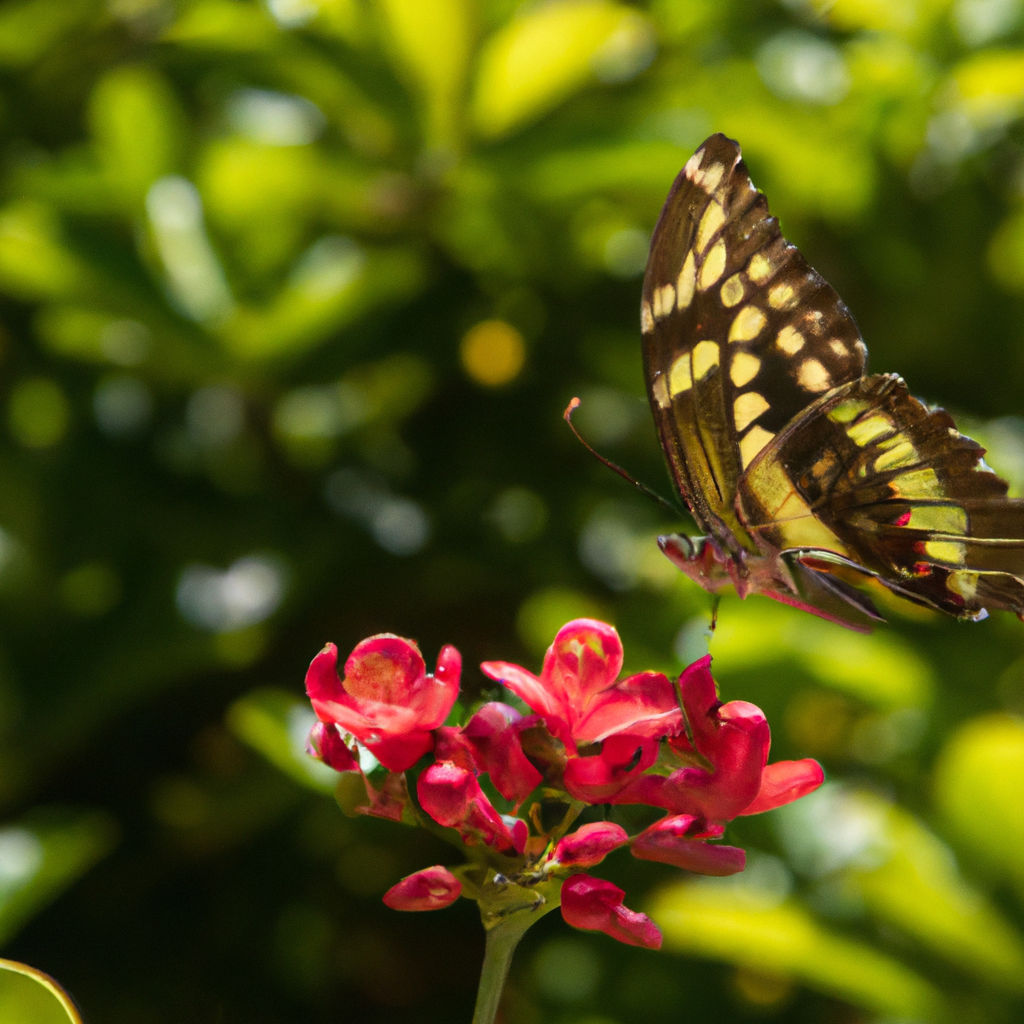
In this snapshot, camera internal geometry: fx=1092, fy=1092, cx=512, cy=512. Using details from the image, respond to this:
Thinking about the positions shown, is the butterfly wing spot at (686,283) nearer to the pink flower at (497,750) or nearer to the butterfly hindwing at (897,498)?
the butterfly hindwing at (897,498)

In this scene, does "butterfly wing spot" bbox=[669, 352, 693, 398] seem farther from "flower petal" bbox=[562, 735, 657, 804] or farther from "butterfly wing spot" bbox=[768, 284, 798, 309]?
"flower petal" bbox=[562, 735, 657, 804]

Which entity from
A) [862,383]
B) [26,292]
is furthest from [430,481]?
[862,383]

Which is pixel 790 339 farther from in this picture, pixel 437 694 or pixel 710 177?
pixel 437 694

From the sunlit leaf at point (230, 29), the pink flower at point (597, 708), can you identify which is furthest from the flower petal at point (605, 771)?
the sunlit leaf at point (230, 29)

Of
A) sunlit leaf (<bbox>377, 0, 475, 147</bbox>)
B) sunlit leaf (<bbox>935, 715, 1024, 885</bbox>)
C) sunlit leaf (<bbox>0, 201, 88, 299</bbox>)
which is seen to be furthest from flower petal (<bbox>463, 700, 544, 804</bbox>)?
sunlit leaf (<bbox>0, 201, 88, 299</bbox>)

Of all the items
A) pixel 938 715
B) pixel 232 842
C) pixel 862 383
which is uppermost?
pixel 862 383

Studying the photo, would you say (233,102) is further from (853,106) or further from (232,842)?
(232,842)
